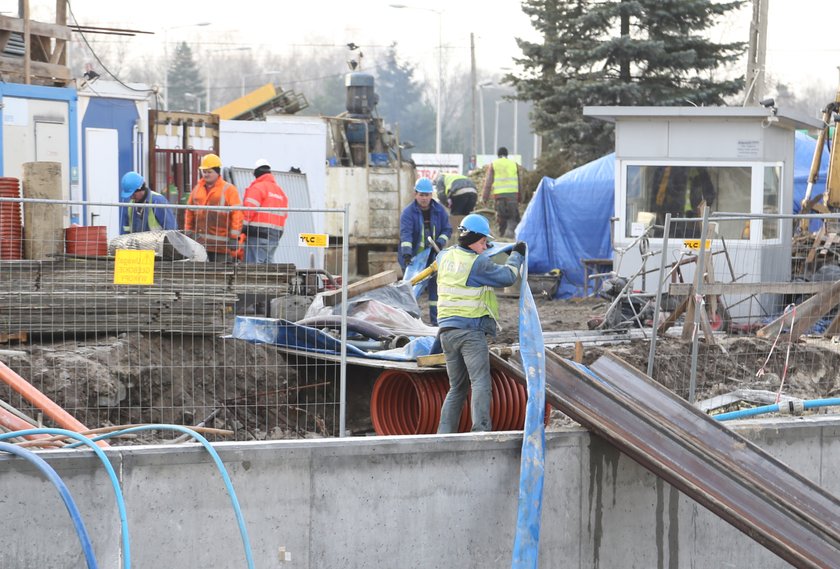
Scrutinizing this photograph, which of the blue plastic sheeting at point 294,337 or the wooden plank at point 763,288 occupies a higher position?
the wooden plank at point 763,288

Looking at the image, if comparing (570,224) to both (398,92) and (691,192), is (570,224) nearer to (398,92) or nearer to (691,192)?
(691,192)

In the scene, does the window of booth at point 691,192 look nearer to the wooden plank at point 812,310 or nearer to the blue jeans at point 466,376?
the wooden plank at point 812,310

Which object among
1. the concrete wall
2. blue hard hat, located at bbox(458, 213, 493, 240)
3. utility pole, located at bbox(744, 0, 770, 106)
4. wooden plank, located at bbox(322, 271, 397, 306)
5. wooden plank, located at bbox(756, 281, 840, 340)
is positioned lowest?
the concrete wall

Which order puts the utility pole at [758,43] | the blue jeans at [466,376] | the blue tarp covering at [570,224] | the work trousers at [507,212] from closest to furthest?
the blue jeans at [466,376] < the blue tarp covering at [570,224] < the utility pole at [758,43] < the work trousers at [507,212]

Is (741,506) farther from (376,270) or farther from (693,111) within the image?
(376,270)

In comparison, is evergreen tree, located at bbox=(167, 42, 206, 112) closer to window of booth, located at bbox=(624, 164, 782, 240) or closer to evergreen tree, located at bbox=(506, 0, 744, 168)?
evergreen tree, located at bbox=(506, 0, 744, 168)

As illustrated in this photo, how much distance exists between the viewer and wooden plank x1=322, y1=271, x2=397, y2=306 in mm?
10422

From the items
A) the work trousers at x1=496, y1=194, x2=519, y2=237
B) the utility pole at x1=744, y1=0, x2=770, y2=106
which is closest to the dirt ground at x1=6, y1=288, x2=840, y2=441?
the utility pole at x1=744, y1=0, x2=770, y2=106

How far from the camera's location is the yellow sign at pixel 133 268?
878cm

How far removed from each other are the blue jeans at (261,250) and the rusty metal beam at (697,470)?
13.4 ft

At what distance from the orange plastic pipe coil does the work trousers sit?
15.4 metres

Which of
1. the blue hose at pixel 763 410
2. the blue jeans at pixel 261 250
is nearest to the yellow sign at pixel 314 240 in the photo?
the blue jeans at pixel 261 250

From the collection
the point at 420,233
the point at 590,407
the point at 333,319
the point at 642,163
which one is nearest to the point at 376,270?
the point at 642,163

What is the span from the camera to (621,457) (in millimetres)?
6555
